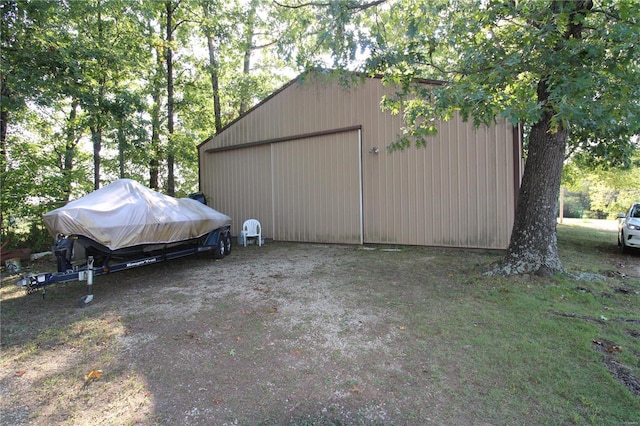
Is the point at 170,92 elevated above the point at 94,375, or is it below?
above

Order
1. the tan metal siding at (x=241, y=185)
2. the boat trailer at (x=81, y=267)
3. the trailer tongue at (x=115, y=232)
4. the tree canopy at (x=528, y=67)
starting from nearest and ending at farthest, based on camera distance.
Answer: the tree canopy at (x=528, y=67), the boat trailer at (x=81, y=267), the trailer tongue at (x=115, y=232), the tan metal siding at (x=241, y=185)

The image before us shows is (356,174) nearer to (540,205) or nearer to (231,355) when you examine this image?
(540,205)

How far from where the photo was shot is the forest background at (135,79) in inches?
258

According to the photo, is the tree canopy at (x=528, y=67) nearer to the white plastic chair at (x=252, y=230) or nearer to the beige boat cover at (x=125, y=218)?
the beige boat cover at (x=125, y=218)

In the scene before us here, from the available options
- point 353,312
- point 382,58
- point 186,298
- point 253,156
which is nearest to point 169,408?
point 353,312

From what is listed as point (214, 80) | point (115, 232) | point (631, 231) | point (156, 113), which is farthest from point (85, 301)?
point (214, 80)

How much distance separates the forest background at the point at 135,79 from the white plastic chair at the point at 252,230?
3736 millimetres

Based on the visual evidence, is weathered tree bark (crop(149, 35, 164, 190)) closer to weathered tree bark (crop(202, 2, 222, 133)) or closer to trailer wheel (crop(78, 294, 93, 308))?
weathered tree bark (crop(202, 2, 222, 133))

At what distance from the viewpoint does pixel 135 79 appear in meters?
13.0

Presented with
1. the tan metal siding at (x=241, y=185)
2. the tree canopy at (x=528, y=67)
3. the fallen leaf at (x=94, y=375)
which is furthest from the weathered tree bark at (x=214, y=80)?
the fallen leaf at (x=94, y=375)

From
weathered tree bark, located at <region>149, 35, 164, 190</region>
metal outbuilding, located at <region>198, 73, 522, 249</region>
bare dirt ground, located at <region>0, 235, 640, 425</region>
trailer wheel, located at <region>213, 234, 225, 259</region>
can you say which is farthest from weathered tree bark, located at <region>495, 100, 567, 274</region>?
weathered tree bark, located at <region>149, 35, 164, 190</region>

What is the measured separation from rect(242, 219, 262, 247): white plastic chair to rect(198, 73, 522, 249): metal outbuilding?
81cm

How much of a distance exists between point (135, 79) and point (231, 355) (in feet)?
44.5

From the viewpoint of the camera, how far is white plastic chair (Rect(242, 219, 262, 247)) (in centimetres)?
1055
